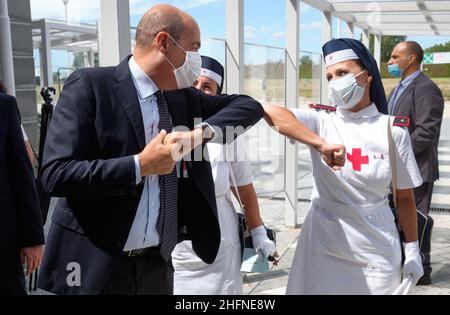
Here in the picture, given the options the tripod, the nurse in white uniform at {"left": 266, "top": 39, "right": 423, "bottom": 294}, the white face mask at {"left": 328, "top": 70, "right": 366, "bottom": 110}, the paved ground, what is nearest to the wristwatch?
the nurse in white uniform at {"left": 266, "top": 39, "right": 423, "bottom": 294}

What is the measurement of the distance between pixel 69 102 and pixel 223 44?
10.0 ft

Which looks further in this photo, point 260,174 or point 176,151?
point 260,174

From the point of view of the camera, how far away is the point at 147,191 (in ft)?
5.74

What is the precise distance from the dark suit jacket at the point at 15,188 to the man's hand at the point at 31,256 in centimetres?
3

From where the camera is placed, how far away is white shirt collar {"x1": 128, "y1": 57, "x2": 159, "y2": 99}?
178 centimetres

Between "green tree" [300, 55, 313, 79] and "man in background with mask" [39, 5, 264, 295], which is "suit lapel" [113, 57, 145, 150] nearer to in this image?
"man in background with mask" [39, 5, 264, 295]

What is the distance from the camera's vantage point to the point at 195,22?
186 cm

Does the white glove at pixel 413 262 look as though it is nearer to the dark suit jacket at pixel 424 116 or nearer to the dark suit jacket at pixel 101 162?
the dark suit jacket at pixel 101 162

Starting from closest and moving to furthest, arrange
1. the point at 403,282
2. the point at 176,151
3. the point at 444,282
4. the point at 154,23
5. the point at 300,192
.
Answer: the point at 176,151 < the point at 154,23 < the point at 403,282 < the point at 444,282 < the point at 300,192

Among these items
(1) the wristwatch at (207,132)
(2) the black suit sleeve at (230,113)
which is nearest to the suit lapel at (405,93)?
(2) the black suit sleeve at (230,113)

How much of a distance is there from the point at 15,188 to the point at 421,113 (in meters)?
3.56

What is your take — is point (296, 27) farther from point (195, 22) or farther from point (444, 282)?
point (195, 22)

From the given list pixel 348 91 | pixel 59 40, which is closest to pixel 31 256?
pixel 348 91

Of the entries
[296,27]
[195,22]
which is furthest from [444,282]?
[195,22]
